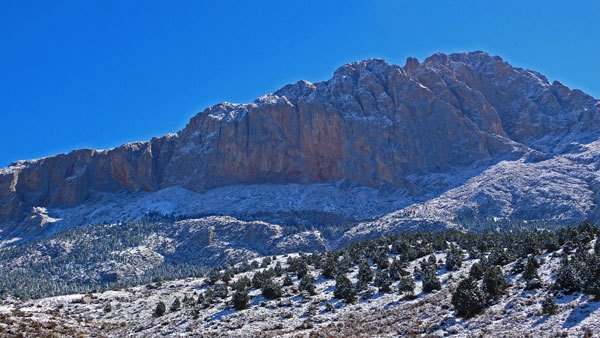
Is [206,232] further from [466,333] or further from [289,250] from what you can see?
[466,333]

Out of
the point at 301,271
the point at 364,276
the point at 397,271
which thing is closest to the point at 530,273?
the point at 397,271

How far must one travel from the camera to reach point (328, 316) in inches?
1811

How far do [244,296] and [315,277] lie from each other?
12418mm

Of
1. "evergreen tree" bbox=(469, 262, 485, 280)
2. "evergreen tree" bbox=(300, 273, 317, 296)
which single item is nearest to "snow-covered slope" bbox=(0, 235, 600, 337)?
"evergreen tree" bbox=(300, 273, 317, 296)

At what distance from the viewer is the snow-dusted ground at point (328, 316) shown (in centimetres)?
3319

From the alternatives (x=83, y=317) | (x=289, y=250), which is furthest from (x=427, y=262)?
(x=289, y=250)

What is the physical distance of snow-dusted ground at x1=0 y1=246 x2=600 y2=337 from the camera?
109 ft

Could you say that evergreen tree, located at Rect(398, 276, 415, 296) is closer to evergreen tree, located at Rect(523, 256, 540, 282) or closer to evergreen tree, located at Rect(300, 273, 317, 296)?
evergreen tree, located at Rect(523, 256, 540, 282)

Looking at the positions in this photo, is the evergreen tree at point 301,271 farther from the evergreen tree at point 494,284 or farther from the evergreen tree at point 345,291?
the evergreen tree at point 494,284

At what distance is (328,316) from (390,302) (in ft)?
17.7

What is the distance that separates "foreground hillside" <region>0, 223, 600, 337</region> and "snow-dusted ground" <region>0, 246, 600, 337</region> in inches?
3.9

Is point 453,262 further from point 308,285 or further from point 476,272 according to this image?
point 308,285

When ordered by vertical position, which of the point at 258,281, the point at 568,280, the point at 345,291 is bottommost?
the point at 568,280

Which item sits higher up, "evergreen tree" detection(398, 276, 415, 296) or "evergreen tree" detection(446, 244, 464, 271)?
"evergreen tree" detection(446, 244, 464, 271)
